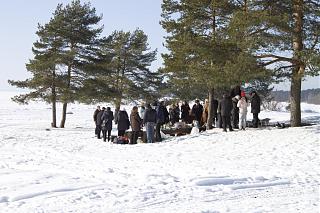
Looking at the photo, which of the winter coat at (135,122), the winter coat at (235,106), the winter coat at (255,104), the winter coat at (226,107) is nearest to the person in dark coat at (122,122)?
the winter coat at (135,122)

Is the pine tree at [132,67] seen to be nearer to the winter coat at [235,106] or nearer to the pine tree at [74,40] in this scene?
the pine tree at [74,40]

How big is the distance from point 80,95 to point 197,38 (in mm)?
13412

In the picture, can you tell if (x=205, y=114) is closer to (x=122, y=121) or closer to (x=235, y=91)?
(x=235, y=91)

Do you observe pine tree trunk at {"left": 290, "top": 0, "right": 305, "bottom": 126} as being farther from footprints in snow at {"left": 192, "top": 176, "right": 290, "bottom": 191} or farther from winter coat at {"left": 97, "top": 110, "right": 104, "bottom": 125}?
winter coat at {"left": 97, "top": 110, "right": 104, "bottom": 125}

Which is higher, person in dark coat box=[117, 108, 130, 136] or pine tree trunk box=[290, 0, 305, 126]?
pine tree trunk box=[290, 0, 305, 126]

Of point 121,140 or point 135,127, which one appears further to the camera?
point 121,140

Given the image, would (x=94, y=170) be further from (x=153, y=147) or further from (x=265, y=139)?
(x=265, y=139)

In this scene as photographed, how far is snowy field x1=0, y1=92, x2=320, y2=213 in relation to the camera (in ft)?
23.5

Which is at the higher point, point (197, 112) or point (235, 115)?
point (197, 112)

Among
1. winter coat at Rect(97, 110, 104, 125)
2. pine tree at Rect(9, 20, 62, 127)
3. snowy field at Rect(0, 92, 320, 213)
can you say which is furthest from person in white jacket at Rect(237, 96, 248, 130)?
pine tree at Rect(9, 20, 62, 127)

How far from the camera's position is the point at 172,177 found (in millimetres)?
9391

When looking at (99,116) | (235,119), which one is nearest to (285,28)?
(235,119)

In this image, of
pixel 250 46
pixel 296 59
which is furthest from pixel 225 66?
pixel 296 59

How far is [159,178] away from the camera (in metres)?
9.26
